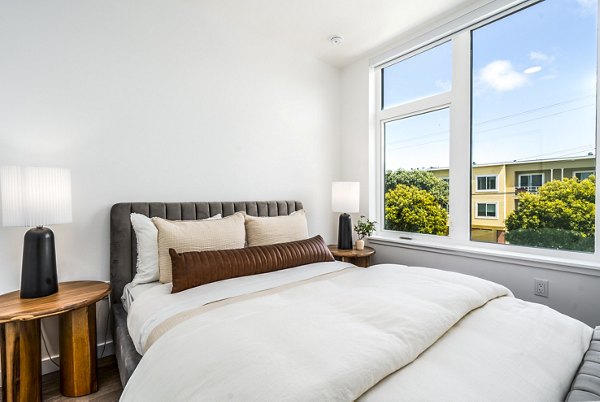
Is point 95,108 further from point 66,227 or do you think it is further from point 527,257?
point 527,257

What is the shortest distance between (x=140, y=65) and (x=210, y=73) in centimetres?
54

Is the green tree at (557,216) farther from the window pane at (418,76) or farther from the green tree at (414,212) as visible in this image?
the window pane at (418,76)

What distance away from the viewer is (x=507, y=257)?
211 centimetres

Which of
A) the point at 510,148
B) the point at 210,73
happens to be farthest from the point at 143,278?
the point at 510,148

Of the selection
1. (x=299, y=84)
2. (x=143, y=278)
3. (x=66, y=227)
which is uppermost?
(x=299, y=84)

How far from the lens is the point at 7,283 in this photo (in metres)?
1.68

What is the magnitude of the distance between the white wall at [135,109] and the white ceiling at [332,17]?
156mm

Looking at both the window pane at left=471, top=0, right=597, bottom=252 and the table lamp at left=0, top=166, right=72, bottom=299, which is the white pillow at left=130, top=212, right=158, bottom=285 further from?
the window pane at left=471, top=0, right=597, bottom=252

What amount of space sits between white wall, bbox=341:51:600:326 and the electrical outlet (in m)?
0.02

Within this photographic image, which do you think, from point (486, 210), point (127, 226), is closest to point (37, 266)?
point (127, 226)

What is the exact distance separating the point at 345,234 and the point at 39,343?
236cm

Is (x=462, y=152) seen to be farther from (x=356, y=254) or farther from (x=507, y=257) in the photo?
(x=356, y=254)

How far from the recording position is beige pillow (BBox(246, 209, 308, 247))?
2.18 metres

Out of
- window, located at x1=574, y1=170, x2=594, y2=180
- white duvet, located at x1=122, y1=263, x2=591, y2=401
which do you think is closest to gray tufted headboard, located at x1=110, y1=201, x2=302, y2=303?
white duvet, located at x1=122, y1=263, x2=591, y2=401
